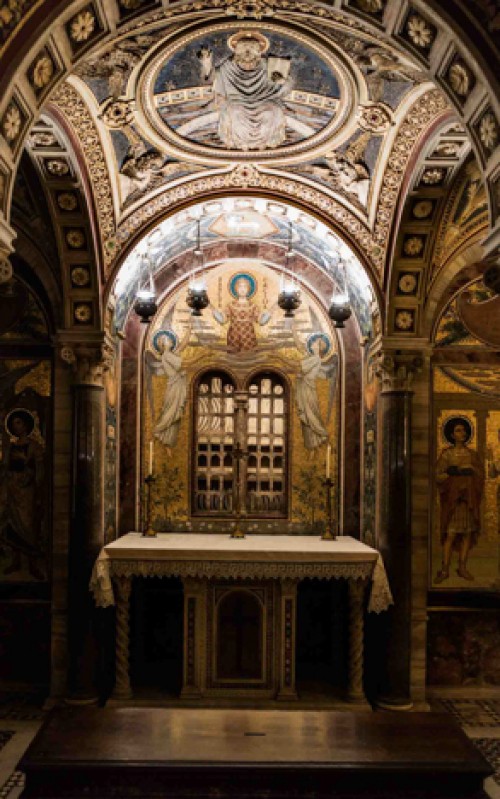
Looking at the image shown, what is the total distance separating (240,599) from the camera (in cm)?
1055

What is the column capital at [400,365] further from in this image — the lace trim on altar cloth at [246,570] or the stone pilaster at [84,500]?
the stone pilaster at [84,500]

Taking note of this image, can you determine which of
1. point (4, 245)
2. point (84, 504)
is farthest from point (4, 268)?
point (84, 504)

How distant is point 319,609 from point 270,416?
10.1 feet

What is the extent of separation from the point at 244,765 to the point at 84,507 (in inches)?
208

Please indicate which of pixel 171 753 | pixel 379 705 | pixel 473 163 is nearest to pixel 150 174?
pixel 473 163

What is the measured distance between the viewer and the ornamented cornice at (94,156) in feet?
25.8

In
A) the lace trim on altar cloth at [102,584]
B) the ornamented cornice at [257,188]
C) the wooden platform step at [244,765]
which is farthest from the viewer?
the lace trim on altar cloth at [102,584]

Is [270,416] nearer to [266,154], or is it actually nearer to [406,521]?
[406,521]

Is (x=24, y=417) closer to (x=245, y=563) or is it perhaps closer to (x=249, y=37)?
(x=245, y=563)

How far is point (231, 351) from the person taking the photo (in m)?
12.3

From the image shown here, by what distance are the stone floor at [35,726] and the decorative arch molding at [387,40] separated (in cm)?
604

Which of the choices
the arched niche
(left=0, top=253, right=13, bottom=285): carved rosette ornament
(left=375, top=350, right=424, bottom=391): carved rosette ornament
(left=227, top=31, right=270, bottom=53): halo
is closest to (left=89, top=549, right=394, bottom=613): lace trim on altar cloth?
the arched niche

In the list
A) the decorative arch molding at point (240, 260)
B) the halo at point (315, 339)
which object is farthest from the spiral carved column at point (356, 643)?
the decorative arch molding at point (240, 260)

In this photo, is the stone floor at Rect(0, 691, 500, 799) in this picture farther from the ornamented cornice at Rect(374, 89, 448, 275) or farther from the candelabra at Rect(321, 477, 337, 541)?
the ornamented cornice at Rect(374, 89, 448, 275)
